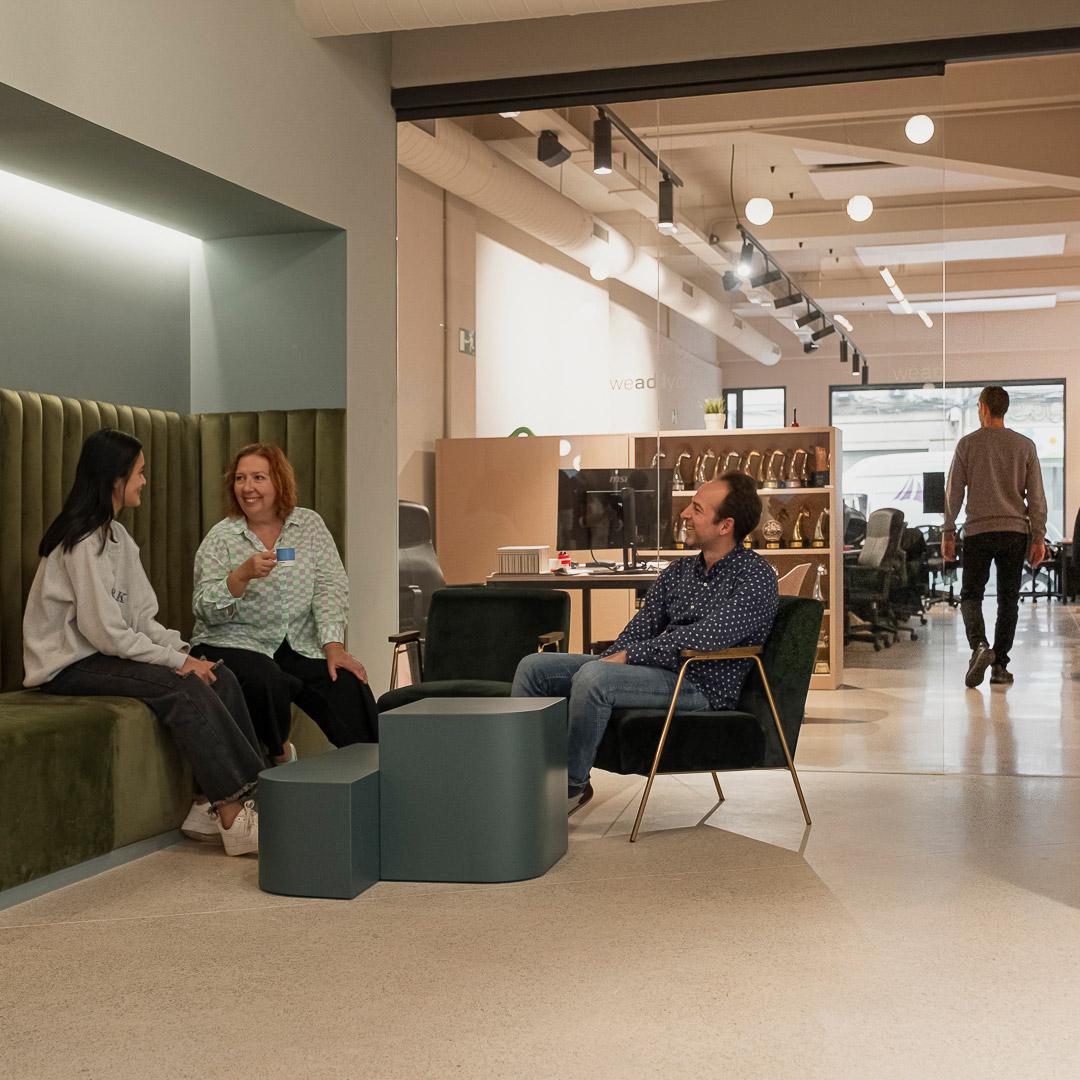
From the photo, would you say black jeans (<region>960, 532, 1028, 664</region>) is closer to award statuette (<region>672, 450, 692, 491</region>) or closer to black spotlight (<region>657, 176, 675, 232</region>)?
award statuette (<region>672, 450, 692, 491</region>)

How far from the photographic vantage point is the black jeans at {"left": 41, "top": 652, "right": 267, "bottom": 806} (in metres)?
4.53

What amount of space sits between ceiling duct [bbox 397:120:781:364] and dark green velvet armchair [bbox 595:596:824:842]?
6.34 ft

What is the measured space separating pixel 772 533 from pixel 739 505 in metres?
1.64

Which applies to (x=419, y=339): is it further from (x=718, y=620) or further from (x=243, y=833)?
(x=243, y=833)

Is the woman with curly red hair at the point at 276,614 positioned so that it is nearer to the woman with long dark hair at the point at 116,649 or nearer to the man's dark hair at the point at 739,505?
the woman with long dark hair at the point at 116,649

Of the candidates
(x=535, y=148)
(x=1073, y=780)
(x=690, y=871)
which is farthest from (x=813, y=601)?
(x=535, y=148)

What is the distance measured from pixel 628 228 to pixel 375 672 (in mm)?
2367

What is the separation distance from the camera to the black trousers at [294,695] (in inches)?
195

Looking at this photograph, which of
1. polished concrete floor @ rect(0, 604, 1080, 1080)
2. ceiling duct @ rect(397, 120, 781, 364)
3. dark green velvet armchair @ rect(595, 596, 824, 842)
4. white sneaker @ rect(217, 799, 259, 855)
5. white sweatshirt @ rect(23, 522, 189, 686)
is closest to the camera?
polished concrete floor @ rect(0, 604, 1080, 1080)

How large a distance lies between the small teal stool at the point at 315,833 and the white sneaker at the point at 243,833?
16.2 inches

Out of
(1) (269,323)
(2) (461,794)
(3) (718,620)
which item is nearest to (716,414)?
(3) (718,620)

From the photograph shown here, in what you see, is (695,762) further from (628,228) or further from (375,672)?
(628,228)

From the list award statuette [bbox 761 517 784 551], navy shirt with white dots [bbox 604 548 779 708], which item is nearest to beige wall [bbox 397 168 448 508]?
award statuette [bbox 761 517 784 551]

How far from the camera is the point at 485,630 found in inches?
228
